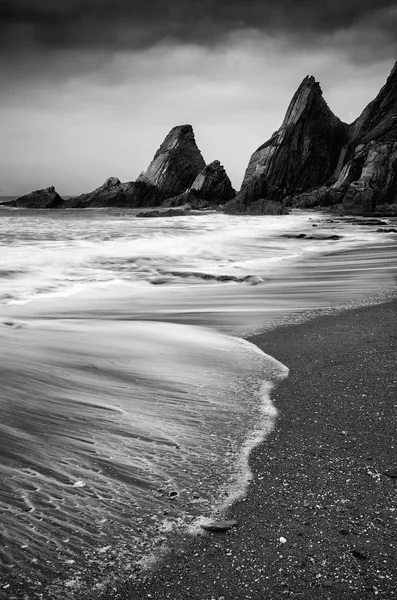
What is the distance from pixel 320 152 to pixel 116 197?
31.6 meters

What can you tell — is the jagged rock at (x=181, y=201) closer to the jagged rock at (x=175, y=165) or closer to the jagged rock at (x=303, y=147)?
the jagged rock at (x=175, y=165)

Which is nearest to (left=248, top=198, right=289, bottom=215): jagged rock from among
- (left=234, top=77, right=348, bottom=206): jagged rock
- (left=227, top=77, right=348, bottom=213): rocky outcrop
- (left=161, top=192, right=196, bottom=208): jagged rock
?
(left=161, top=192, right=196, bottom=208): jagged rock

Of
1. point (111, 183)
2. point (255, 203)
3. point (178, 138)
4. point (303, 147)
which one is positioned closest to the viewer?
point (255, 203)

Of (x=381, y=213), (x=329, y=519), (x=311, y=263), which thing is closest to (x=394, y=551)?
(x=329, y=519)

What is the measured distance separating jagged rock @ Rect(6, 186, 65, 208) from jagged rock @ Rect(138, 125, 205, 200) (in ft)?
39.7

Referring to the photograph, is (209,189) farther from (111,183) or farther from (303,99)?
(303,99)

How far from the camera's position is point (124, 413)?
368 centimetres

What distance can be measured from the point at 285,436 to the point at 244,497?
77 centimetres

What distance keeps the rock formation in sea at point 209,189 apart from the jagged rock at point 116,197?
16.7 feet

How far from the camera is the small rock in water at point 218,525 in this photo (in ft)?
7.74

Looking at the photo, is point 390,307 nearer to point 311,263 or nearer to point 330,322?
point 330,322

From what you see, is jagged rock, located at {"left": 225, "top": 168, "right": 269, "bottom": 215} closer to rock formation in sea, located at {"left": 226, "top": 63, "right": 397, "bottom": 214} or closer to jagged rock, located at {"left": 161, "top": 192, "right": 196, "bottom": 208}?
rock formation in sea, located at {"left": 226, "top": 63, "right": 397, "bottom": 214}

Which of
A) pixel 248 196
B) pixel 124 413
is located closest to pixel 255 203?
pixel 248 196

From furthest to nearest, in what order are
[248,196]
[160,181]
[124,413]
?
1. [160,181]
2. [248,196]
3. [124,413]
